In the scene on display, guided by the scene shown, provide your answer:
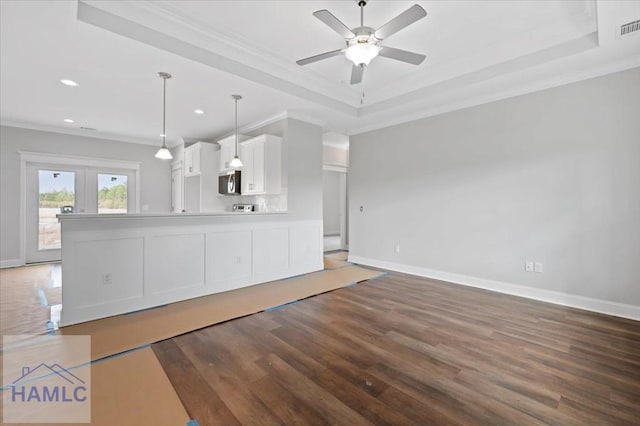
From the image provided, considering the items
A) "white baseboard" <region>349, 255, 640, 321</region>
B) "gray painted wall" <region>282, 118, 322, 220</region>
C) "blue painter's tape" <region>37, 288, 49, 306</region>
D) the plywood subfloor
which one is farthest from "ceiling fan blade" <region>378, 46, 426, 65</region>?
"blue painter's tape" <region>37, 288, 49, 306</region>

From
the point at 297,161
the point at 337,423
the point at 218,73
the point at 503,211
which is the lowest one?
the point at 337,423

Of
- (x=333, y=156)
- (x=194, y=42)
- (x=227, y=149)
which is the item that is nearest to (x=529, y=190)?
(x=194, y=42)

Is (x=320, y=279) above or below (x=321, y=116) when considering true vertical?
below

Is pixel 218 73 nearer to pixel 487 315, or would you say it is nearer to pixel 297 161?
pixel 297 161

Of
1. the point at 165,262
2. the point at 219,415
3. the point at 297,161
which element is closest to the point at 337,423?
the point at 219,415

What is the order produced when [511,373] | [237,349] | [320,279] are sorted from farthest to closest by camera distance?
[320,279] → [237,349] → [511,373]

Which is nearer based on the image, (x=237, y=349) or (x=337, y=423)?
(x=337, y=423)

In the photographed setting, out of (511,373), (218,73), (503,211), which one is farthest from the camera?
(503,211)

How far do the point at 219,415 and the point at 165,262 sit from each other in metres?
2.36

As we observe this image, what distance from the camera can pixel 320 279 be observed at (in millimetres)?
4625

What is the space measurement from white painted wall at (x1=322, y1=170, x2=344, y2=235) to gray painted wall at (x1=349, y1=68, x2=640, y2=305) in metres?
5.26

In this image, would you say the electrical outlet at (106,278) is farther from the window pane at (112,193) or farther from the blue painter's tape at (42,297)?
the window pane at (112,193)

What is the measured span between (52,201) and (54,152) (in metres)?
1.04

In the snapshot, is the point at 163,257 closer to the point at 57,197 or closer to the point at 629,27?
the point at 57,197
